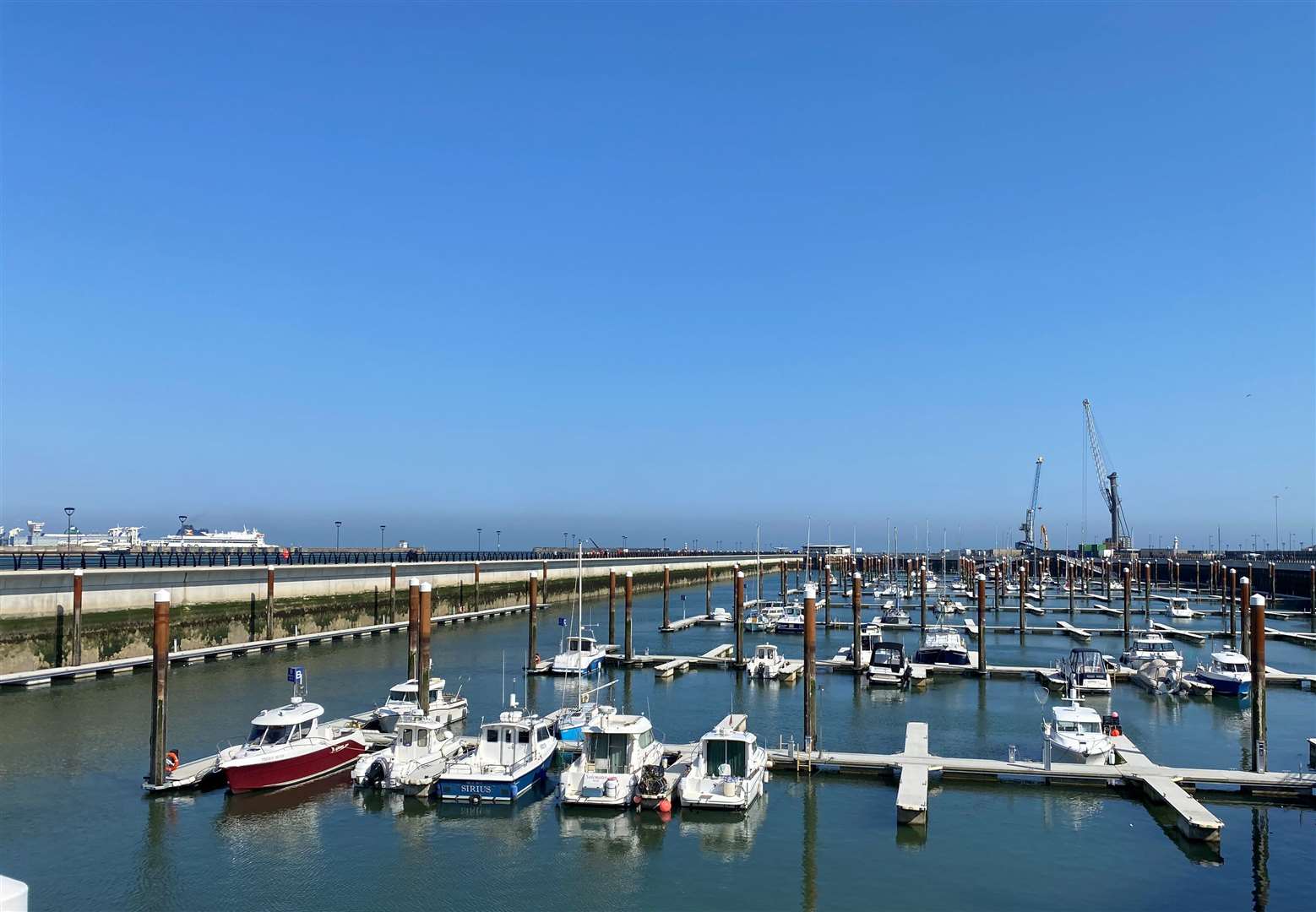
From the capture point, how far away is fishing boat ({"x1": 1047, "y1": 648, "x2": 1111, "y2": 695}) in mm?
55969

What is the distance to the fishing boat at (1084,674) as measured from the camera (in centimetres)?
5597

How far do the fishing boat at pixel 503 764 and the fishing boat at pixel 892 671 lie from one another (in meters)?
27.8

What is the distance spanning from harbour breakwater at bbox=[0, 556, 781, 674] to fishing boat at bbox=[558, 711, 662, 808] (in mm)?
17540

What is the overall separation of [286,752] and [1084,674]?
1714 inches

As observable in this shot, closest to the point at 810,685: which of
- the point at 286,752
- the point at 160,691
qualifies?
the point at 286,752

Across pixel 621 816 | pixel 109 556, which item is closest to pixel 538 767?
pixel 621 816

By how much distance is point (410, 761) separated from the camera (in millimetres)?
34719

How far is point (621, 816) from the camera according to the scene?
105ft

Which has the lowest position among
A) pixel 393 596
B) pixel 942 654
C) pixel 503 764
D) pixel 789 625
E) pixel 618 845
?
pixel 789 625

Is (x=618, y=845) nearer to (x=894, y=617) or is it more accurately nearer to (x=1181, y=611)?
(x=894, y=617)

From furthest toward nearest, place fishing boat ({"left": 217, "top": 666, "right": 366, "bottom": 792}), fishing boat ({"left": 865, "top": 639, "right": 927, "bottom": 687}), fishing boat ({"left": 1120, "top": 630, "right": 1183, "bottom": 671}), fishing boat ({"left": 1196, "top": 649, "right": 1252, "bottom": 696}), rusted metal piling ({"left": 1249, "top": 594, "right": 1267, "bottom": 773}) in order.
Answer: fishing boat ({"left": 1120, "top": 630, "right": 1183, "bottom": 671}) < fishing boat ({"left": 865, "top": 639, "right": 927, "bottom": 687}) < fishing boat ({"left": 1196, "top": 649, "right": 1252, "bottom": 696}) < rusted metal piling ({"left": 1249, "top": 594, "right": 1267, "bottom": 773}) < fishing boat ({"left": 217, "top": 666, "right": 366, "bottom": 792})

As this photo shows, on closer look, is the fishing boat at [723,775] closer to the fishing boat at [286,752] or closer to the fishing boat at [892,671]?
the fishing boat at [286,752]

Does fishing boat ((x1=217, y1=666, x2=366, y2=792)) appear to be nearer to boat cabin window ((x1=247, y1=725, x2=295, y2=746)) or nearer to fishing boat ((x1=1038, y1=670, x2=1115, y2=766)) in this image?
boat cabin window ((x1=247, y1=725, x2=295, y2=746))

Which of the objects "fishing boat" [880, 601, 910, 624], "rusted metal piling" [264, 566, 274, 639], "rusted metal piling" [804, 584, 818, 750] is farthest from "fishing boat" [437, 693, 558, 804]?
"fishing boat" [880, 601, 910, 624]
